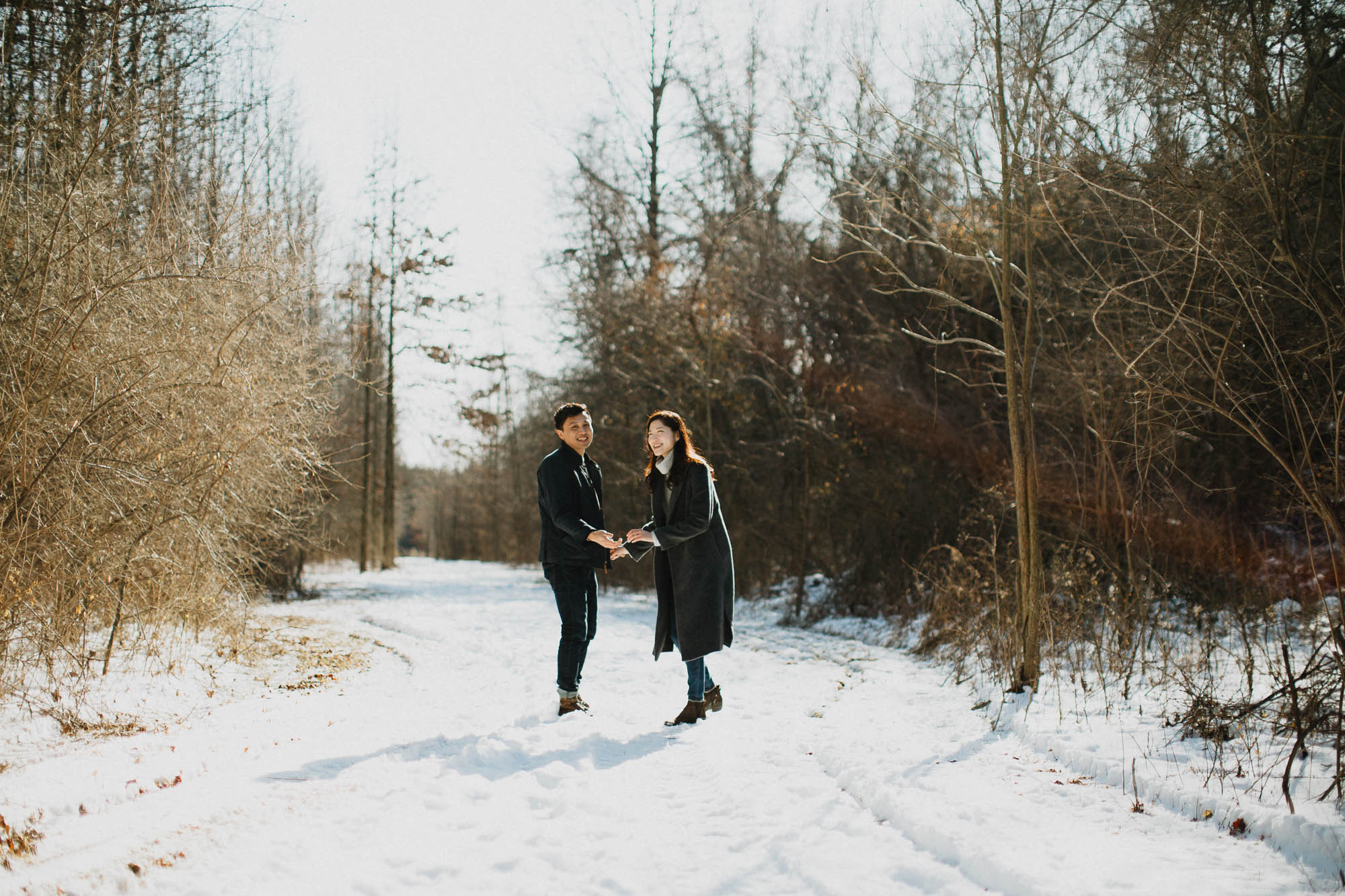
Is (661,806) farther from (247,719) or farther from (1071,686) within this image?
(1071,686)

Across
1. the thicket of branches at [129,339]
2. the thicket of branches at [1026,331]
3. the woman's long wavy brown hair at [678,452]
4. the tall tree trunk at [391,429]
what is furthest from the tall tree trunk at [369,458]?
the woman's long wavy brown hair at [678,452]

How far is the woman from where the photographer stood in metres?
5.43

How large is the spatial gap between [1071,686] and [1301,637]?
11.7 feet

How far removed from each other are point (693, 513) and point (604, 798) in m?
1.91

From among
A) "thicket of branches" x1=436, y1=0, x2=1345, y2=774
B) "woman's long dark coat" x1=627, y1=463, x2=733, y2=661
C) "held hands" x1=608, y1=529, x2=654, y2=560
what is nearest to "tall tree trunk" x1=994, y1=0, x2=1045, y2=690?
"thicket of branches" x1=436, y1=0, x2=1345, y2=774

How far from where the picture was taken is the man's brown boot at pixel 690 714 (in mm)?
5586

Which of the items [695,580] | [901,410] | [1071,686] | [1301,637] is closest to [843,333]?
[901,410]

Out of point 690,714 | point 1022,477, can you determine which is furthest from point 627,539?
point 1022,477

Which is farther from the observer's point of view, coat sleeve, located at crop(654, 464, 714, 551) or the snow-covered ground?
coat sleeve, located at crop(654, 464, 714, 551)

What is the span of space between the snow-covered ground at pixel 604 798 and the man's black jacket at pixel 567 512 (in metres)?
1.07

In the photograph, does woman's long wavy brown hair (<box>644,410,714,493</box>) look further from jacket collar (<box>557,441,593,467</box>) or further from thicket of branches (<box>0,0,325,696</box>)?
thicket of branches (<box>0,0,325,696</box>)

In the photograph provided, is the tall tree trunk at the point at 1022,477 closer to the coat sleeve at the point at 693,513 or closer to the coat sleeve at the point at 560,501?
the coat sleeve at the point at 693,513

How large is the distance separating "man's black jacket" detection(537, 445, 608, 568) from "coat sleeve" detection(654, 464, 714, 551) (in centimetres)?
42

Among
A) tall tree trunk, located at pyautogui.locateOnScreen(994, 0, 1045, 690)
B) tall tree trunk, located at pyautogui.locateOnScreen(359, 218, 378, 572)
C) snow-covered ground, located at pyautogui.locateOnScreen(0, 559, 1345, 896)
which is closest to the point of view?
snow-covered ground, located at pyautogui.locateOnScreen(0, 559, 1345, 896)
